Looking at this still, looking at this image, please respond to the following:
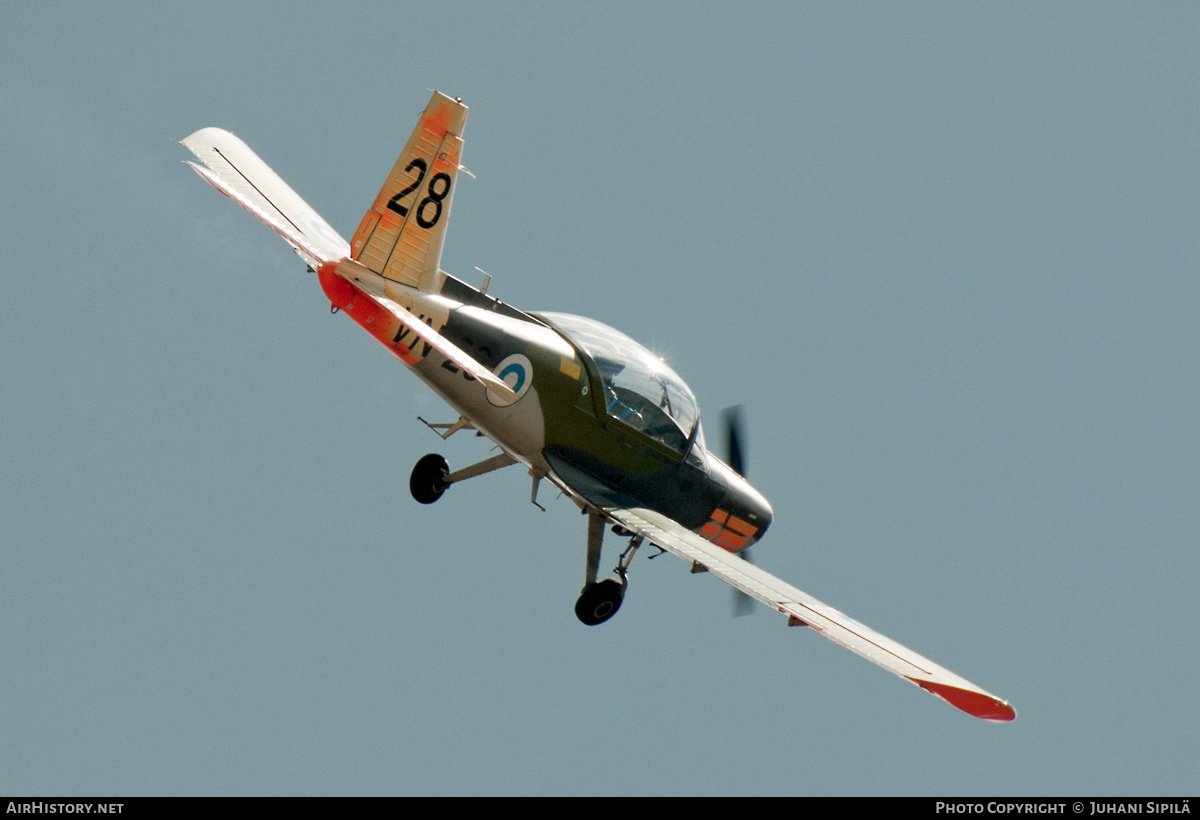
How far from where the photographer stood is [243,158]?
913 inches

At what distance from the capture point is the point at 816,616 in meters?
19.0

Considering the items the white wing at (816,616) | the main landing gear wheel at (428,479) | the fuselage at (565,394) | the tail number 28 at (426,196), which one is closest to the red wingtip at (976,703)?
the white wing at (816,616)

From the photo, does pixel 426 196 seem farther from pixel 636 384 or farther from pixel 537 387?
pixel 636 384

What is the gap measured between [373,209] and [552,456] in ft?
12.5

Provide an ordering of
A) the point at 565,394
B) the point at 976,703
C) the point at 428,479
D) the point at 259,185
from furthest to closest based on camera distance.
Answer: the point at 259,185
the point at 428,479
the point at 565,394
the point at 976,703

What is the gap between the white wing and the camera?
56.0 ft

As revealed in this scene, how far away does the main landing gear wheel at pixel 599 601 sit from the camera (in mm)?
20453

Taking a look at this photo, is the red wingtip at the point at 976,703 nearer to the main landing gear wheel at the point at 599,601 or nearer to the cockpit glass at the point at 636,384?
the main landing gear wheel at the point at 599,601

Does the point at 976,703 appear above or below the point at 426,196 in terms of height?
below

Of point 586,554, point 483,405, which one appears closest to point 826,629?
point 586,554

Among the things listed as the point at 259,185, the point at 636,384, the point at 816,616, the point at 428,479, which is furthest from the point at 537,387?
the point at 259,185

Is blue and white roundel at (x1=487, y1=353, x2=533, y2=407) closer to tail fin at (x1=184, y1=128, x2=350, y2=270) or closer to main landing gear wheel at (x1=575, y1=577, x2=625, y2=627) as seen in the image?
main landing gear wheel at (x1=575, y1=577, x2=625, y2=627)

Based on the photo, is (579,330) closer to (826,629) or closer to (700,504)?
(700,504)

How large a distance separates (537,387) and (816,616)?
444 cm
